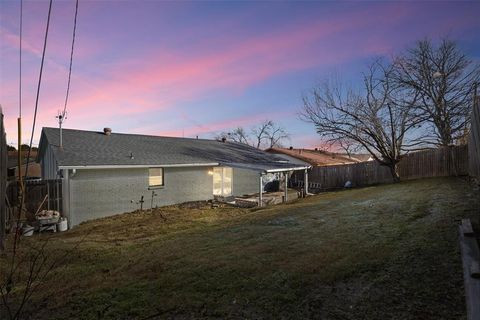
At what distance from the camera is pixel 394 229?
693 cm

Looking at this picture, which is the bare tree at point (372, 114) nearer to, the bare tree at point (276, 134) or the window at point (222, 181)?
the window at point (222, 181)

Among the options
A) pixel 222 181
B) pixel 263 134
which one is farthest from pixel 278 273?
pixel 263 134

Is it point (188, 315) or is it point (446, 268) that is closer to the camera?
point (188, 315)

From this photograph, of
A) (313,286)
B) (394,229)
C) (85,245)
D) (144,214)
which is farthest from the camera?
(144,214)

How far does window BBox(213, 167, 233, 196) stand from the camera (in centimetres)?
1888

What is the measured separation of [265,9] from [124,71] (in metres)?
6.00

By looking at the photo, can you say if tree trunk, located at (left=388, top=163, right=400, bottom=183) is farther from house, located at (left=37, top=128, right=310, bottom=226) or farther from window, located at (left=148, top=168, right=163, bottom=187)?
window, located at (left=148, top=168, right=163, bottom=187)

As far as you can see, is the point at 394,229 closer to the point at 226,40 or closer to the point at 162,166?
the point at 226,40

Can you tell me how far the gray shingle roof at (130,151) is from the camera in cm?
1379

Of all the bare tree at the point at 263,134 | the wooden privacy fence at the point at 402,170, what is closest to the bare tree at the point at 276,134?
the bare tree at the point at 263,134

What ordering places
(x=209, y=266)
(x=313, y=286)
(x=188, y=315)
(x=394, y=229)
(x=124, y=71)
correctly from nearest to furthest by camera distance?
(x=188, y=315), (x=313, y=286), (x=209, y=266), (x=394, y=229), (x=124, y=71)

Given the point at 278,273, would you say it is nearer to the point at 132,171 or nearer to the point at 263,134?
the point at 132,171

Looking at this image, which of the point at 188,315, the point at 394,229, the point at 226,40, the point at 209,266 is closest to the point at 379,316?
the point at 188,315

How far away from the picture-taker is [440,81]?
2300cm
